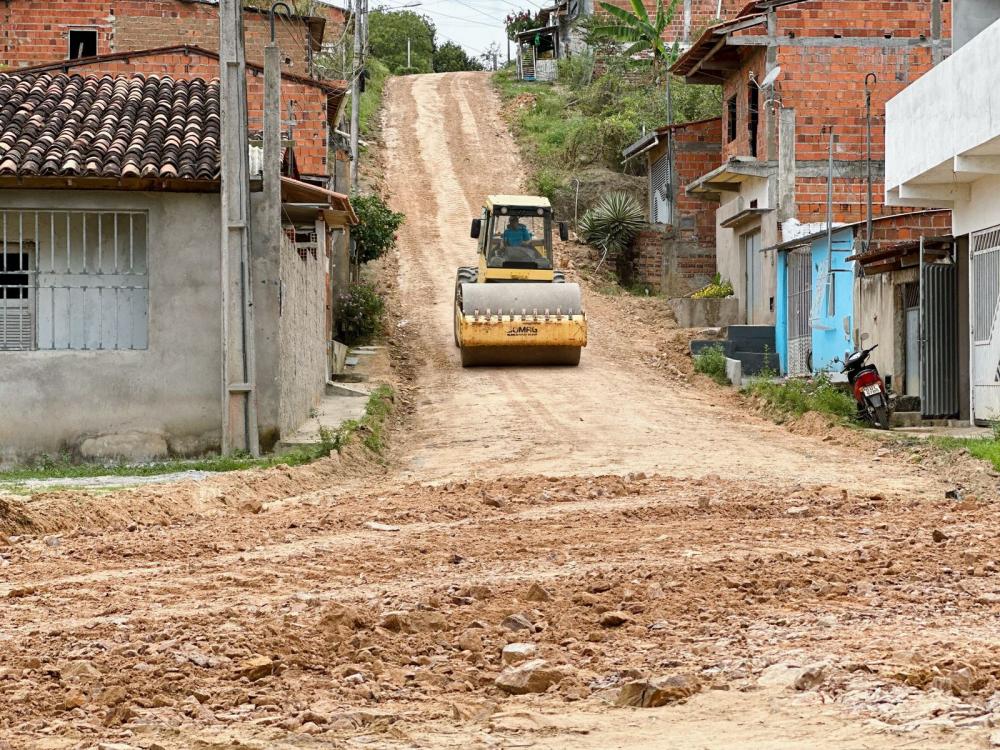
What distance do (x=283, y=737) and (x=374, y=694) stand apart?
26.0 inches

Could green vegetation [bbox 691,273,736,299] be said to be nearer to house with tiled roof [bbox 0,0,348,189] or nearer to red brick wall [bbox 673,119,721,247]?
red brick wall [bbox 673,119,721,247]

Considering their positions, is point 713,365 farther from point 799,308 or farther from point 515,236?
point 515,236

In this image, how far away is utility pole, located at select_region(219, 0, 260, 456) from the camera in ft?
51.9

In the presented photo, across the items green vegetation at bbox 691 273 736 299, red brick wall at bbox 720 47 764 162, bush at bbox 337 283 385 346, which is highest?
red brick wall at bbox 720 47 764 162

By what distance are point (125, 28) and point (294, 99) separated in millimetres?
9798

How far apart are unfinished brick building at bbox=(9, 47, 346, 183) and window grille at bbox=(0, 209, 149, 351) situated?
9.17 m

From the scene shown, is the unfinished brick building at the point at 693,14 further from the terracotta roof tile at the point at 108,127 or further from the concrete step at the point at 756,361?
the terracotta roof tile at the point at 108,127

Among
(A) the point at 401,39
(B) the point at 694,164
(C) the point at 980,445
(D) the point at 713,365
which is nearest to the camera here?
(C) the point at 980,445

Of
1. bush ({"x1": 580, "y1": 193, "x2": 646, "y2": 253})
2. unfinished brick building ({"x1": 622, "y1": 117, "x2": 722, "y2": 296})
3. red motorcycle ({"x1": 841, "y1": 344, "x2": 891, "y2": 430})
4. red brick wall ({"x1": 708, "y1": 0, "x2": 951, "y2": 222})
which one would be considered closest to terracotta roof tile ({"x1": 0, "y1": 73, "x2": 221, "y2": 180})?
red motorcycle ({"x1": 841, "y1": 344, "x2": 891, "y2": 430})

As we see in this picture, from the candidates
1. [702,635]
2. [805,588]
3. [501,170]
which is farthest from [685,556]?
[501,170]

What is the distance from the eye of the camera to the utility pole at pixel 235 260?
51.9 feet

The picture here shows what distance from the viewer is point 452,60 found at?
80125 mm

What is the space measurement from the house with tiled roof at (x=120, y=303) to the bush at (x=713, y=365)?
1179cm

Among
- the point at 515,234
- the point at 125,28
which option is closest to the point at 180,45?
the point at 125,28
